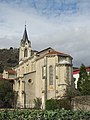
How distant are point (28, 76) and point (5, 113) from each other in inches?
1782

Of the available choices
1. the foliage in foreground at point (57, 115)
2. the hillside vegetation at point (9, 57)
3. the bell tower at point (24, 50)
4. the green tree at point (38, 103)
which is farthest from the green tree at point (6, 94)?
the hillside vegetation at point (9, 57)

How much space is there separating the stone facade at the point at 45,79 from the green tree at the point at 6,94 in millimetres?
1833

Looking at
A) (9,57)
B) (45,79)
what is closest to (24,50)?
(45,79)

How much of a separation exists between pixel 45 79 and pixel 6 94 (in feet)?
44.5

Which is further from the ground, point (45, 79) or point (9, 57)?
point (9, 57)

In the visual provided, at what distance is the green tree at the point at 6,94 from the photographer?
2711 inches

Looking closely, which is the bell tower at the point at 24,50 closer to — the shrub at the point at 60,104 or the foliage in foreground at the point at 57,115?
the shrub at the point at 60,104

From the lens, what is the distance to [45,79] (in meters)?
62.9

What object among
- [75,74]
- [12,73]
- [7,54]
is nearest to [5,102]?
[75,74]

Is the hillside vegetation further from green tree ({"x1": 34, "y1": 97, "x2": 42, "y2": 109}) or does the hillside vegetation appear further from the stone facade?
green tree ({"x1": 34, "y1": 97, "x2": 42, "y2": 109})

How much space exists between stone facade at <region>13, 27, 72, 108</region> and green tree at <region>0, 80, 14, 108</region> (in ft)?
6.01

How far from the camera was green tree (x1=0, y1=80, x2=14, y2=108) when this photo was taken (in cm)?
6887

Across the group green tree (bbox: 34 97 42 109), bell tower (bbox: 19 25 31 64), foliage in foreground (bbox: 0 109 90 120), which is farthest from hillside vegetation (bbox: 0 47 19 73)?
foliage in foreground (bbox: 0 109 90 120)

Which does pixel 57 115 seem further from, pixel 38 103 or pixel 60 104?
pixel 38 103
